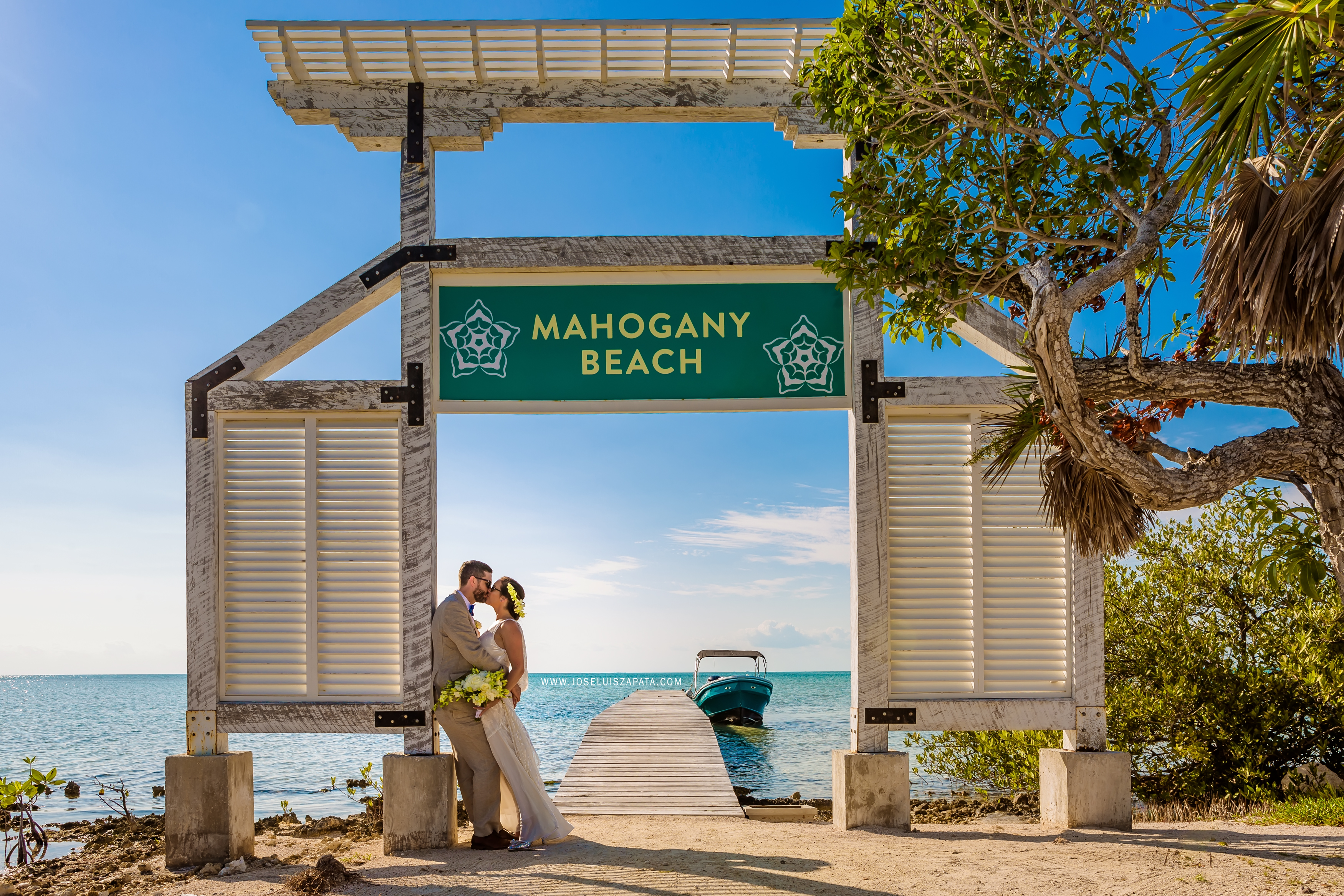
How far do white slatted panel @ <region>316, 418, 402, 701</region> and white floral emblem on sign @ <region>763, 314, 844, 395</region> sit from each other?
3122 millimetres

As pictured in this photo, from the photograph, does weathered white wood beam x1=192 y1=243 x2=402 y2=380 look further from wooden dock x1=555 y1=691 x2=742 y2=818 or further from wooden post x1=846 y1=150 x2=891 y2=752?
wooden dock x1=555 y1=691 x2=742 y2=818

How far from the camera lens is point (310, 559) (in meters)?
6.97

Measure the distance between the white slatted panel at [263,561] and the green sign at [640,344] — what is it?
4.62ft

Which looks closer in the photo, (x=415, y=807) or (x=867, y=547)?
(x=415, y=807)

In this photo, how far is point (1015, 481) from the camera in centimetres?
708

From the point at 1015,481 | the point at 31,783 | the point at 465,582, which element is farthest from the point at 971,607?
the point at 31,783

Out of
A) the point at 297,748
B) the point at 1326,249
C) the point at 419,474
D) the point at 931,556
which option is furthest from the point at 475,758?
the point at 297,748

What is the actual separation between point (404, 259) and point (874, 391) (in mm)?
3884

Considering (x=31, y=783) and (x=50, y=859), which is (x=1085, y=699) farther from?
(x=50, y=859)

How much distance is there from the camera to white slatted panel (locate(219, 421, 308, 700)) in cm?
692

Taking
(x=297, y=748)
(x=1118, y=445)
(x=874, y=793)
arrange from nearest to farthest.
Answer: (x=1118, y=445), (x=874, y=793), (x=297, y=748)

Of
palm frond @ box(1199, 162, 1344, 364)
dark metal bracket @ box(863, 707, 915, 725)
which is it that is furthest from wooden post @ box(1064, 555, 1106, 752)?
palm frond @ box(1199, 162, 1344, 364)

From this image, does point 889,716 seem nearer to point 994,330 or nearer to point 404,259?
point 994,330

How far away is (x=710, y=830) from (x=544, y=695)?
6093cm
